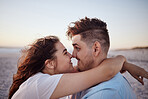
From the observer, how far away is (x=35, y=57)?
2438 mm

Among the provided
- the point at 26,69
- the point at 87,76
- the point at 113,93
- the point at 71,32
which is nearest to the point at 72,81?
the point at 87,76

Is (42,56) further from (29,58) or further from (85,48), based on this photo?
(85,48)

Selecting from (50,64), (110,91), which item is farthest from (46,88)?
(110,91)

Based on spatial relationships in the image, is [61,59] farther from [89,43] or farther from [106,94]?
[106,94]

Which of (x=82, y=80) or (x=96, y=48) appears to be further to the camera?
(x=96, y=48)

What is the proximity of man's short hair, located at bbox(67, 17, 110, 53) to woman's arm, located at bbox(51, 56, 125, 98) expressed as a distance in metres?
0.70

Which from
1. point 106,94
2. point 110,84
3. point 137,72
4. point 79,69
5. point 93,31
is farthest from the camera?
point 79,69

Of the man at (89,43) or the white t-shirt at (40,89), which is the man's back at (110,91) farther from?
the white t-shirt at (40,89)

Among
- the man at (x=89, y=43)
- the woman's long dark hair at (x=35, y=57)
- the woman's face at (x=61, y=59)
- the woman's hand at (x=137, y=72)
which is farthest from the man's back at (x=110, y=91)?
the woman's long dark hair at (x=35, y=57)

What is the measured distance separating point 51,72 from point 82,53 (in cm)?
73

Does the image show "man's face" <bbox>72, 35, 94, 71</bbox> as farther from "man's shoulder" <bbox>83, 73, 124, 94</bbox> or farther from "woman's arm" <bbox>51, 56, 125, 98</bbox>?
"man's shoulder" <bbox>83, 73, 124, 94</bbox>

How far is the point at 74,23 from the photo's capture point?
300 centimetres

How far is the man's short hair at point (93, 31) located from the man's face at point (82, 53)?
0.34 ft

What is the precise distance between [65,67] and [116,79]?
1.03m
